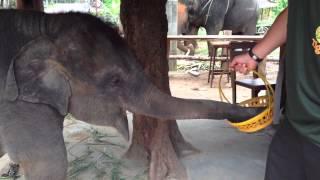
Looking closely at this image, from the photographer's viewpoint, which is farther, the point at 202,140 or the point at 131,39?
the point at 202,140

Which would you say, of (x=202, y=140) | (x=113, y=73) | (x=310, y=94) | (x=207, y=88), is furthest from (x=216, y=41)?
(x=310, y=94)

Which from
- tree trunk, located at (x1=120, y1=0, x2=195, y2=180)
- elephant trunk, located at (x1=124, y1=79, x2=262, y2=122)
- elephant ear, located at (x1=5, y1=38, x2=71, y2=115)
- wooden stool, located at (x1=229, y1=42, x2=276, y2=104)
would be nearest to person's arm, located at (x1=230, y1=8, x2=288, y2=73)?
elephant trunk, located at (x1=124, y1=79, x2=262, y2=122)

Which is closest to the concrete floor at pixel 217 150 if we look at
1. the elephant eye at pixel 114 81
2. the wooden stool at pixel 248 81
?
the wooden stool at pixel 248 81

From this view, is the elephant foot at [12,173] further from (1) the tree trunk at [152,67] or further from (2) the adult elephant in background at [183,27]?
(2) the adult elephant in background at [183,27]

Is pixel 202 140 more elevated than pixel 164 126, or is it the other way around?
pixel 164 126

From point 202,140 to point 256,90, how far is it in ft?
2.84

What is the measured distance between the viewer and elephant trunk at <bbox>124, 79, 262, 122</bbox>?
85.3 inches

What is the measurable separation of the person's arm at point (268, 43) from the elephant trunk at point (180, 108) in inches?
8.6

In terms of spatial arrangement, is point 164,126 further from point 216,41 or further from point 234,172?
point 216,41

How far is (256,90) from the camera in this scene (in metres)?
4.82

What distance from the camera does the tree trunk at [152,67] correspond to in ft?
11.5

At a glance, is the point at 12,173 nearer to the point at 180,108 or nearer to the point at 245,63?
the point at 180,108

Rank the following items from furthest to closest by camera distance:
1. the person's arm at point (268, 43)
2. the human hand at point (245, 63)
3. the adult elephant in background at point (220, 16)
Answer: the adult elephant in background at point (220, 16), the human hand at point (245, 63), the person's arm at point (268, 43)

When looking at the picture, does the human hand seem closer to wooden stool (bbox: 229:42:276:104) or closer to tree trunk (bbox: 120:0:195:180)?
tree trunk (bbox: 120:0:195:180)
